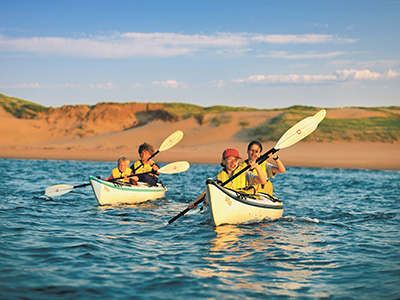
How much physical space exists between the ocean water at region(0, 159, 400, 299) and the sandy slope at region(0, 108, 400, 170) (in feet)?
39.9

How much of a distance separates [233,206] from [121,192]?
3959 millimetres

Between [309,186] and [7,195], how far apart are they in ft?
32.2

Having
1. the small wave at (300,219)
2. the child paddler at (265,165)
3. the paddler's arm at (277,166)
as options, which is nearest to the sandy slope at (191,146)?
the small wave at (300,219)

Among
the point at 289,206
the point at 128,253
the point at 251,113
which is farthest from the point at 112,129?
the point at 128,253

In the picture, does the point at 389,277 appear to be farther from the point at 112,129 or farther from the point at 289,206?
the point at 112,129

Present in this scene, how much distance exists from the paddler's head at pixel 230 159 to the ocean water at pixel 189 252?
1.15 meters

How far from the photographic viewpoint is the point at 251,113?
38.0 m

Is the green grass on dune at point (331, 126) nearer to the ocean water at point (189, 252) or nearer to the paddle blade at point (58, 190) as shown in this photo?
the ocean water at point (189, 252)

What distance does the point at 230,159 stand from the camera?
818 centimetres

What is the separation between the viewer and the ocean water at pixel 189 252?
16.0 ft

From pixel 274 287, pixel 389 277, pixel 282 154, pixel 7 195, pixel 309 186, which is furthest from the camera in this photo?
pixel 282 154

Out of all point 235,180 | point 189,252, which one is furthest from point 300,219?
point 189,252

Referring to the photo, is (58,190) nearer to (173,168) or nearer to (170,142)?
(173,168)

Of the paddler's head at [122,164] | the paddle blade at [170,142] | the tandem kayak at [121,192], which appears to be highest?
the paddle blade at [170,142]
